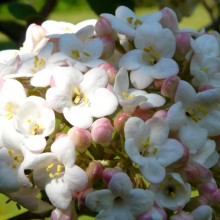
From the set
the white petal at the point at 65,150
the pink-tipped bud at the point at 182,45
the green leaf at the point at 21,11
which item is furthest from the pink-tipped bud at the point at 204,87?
the green leaf at the point at 21,11

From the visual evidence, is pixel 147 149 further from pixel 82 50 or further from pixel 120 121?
pixel 82 50

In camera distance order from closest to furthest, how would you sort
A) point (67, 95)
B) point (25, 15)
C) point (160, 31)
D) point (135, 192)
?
1. point (135, 192)
2. point (67, 95)
3. point (160, 31)
4. point (25, 15)

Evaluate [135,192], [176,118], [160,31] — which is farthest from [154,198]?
[160,31]

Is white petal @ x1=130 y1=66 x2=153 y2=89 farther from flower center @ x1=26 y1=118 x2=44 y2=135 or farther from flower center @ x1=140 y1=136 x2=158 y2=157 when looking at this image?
flower center @ x1=26 y1=118 x2=44 y2=135

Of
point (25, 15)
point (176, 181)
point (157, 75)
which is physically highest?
point (157, 75)

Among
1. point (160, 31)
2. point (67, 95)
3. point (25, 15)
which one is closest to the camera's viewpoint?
point (67, 95)

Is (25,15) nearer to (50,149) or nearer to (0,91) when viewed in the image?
(0,91)
